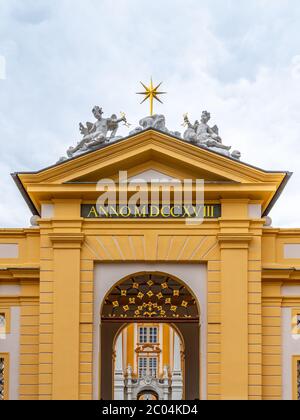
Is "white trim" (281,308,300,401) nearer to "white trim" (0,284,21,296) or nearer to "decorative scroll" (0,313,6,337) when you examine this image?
"white trim" (0,284,21,296)

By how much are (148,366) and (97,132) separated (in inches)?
1548

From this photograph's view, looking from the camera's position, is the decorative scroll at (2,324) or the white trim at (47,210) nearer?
the white trim at (47,210)

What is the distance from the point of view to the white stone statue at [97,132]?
2459 cm

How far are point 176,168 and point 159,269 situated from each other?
252 cm

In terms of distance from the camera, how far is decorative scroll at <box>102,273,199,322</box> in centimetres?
2494

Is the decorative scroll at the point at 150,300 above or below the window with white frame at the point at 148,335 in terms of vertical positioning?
below

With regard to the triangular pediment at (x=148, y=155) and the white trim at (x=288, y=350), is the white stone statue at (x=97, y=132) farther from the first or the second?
the white trim at (x=288, y=350)

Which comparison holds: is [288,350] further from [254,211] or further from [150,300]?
[150,300]

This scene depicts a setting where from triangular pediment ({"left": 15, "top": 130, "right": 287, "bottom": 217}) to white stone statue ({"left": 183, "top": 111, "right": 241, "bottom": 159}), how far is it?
1.75 feet

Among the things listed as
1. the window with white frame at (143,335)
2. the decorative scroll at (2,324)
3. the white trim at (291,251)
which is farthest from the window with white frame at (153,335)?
the white trim at (291,251)

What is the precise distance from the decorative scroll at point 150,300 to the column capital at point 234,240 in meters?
1.60

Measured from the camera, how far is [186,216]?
24.2 metres
